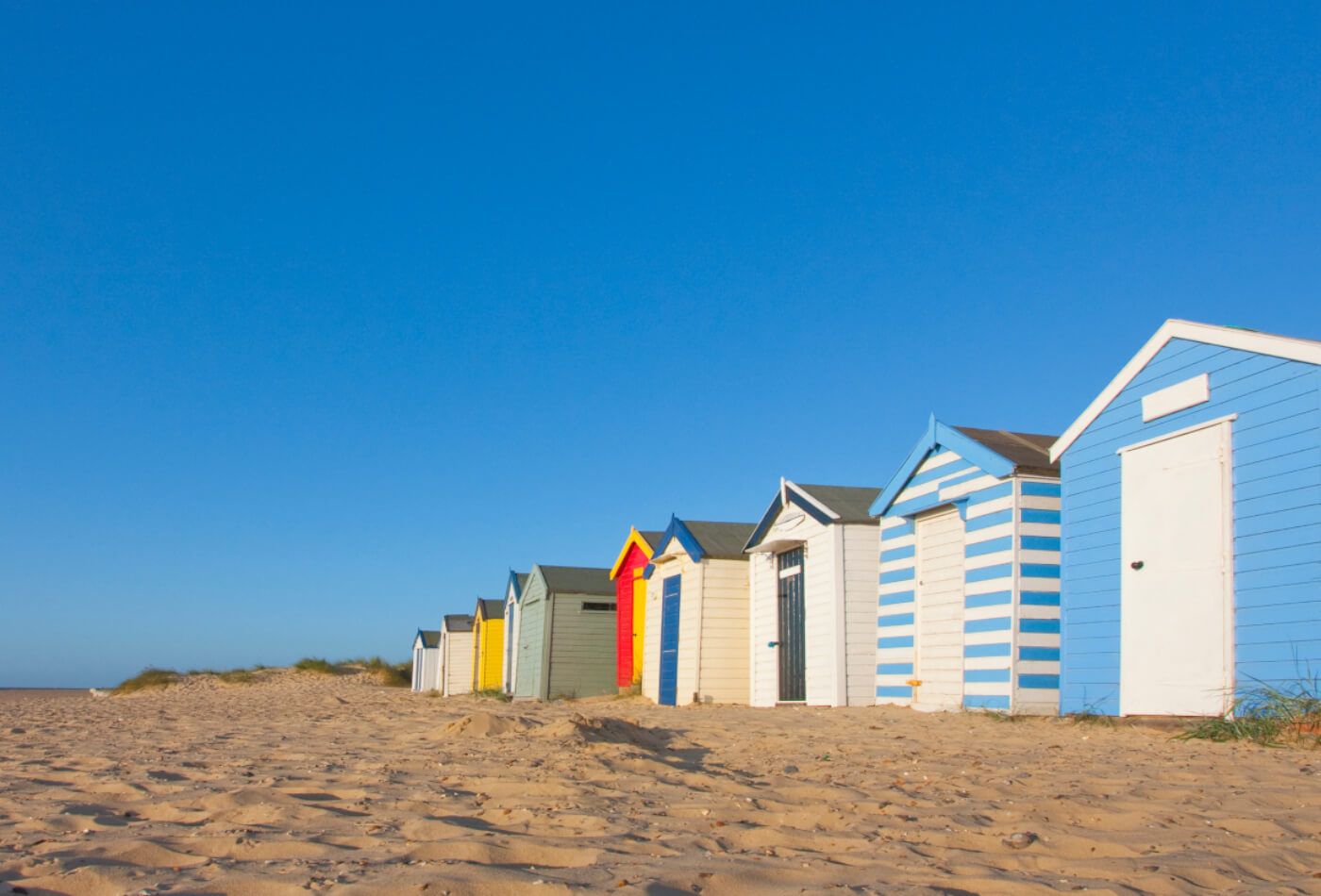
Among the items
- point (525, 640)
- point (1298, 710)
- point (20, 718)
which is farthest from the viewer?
point (525, 640)

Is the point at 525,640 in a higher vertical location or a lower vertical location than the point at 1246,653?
lower

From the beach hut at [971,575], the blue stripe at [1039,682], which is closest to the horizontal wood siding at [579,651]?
the beach hut at [971,575]

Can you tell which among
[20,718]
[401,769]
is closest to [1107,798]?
[401,769]

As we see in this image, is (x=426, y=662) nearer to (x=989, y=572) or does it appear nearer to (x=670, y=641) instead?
(x=670, y=641)

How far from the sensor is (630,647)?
22.7 m

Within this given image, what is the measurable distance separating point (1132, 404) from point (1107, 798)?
19.7ft

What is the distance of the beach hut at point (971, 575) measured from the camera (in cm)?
1083

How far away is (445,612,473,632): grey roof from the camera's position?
130ft

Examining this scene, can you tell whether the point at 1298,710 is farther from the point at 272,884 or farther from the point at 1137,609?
the point at 272,884

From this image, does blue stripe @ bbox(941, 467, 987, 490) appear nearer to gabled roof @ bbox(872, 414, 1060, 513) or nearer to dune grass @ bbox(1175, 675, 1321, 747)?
gabled roof @ bbox(872, 414, 1060, 513)

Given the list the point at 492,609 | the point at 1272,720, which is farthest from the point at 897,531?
the point at 492,609

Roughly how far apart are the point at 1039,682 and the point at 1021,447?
2.87 m

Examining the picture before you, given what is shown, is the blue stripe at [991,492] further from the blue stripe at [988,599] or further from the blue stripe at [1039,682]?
the blue stripe at [1039,682]

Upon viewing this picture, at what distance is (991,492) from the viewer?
37.8 feet
